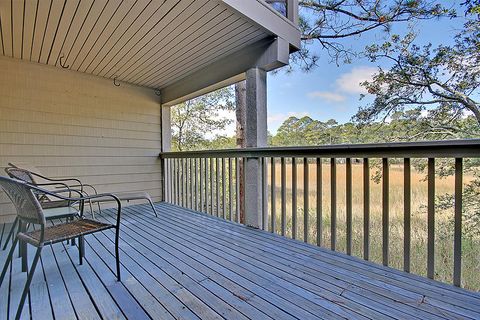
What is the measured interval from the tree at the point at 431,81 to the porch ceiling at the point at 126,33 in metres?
3.01

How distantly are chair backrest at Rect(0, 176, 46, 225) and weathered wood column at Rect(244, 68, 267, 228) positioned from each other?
7.15ft

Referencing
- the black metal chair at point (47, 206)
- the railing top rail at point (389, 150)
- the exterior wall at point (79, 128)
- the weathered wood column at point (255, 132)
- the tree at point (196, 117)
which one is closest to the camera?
the railing top rail at point (389, 150)

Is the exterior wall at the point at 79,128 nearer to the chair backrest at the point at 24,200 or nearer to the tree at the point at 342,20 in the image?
the chair backrest at the point at 24,200

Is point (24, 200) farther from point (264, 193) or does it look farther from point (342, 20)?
point (342, 20)

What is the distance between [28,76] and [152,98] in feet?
6.33

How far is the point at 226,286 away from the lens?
5.80 ft

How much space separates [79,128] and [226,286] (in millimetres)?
3750

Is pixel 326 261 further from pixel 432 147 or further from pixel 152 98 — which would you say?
pixel 152 98

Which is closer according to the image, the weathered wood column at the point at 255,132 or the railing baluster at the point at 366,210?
the railing baluster at the point at 366,210

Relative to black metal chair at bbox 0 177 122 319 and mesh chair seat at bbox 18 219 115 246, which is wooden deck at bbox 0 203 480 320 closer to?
black metal chair at bbox 0 177 122 319

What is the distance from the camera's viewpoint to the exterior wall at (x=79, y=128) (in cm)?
353

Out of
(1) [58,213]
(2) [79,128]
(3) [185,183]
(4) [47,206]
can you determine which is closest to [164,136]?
(3) [185,183]

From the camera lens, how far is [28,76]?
3641 millimetres

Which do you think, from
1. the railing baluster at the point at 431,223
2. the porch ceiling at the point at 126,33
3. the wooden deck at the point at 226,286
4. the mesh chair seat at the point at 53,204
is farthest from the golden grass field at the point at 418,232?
the mesh chair seat at the point at 53,204
